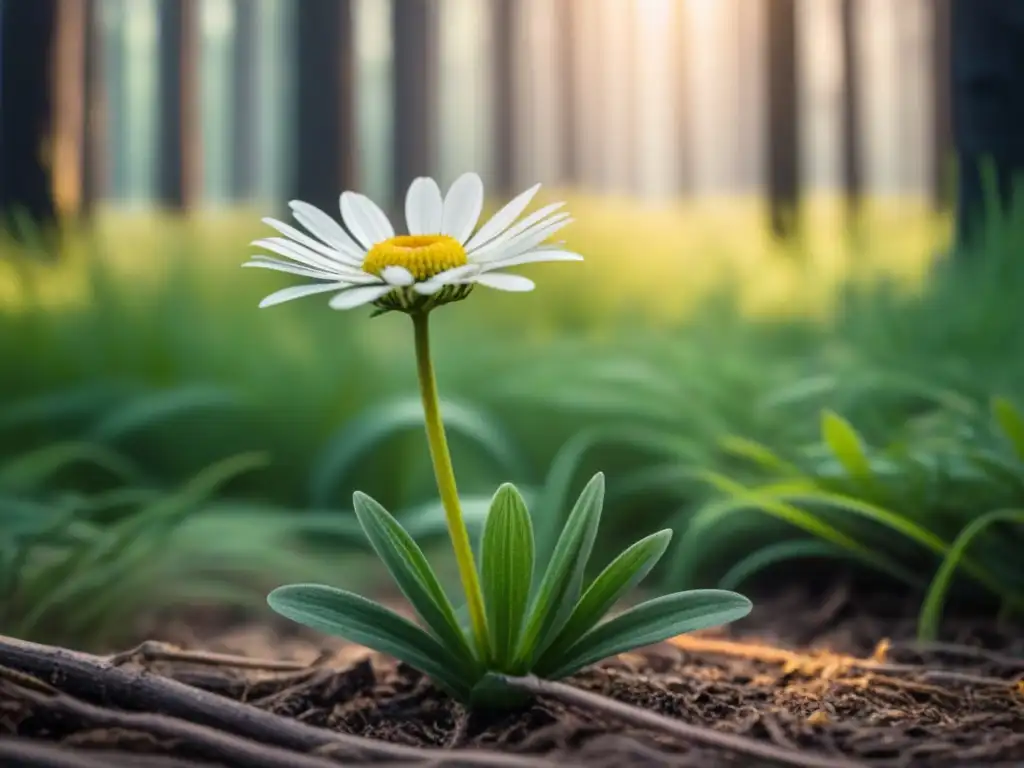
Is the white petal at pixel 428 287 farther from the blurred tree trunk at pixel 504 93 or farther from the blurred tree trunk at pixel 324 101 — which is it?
the blurred tree trunk at pixel 504 93

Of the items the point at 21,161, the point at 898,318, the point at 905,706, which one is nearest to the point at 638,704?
the point at 905,706

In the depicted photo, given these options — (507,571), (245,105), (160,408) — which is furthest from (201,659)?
(245,105)

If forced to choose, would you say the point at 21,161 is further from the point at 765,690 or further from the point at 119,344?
the point at 765,690

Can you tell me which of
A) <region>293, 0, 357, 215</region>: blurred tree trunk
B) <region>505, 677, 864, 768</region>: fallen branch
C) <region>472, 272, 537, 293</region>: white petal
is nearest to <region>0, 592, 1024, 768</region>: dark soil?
<region>505, 677, 864, 768</region>: fallen branch

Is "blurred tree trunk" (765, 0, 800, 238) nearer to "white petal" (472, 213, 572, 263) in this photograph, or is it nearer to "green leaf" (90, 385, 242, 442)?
"green leaf" (90, 385, 242, 442)

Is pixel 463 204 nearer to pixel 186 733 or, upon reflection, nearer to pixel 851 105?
pixel 186 733

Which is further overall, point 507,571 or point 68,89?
point 68,89
